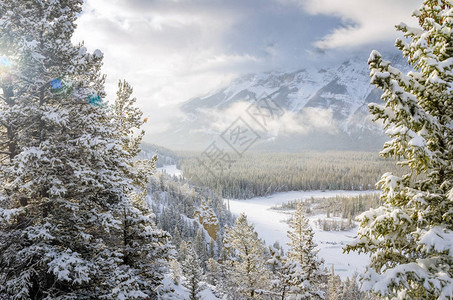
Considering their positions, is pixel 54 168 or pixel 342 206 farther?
pixel 342 206

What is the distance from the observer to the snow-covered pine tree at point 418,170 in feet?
17.3

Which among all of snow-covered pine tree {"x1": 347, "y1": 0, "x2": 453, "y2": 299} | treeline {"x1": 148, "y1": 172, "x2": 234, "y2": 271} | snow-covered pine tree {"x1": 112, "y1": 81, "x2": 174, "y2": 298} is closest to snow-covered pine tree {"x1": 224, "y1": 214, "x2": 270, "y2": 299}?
snow-covered pine tree {"x1": 112, "y1": 81, "x2": 174, "y2": 298}

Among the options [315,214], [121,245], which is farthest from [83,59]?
[315,214]

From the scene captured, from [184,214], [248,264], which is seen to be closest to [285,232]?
[184,214]

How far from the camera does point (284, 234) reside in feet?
414

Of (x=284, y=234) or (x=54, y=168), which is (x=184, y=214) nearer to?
(x=284, y=234)

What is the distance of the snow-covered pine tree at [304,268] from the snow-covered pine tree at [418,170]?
576 centimetres

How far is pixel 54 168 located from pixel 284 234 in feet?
423

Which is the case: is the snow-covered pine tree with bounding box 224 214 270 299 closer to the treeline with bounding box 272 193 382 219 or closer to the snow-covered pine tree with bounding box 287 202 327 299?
the snow-covered pine tree with bounding box 287 202 327 299

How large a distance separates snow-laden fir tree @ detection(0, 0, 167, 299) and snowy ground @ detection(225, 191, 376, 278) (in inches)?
2159

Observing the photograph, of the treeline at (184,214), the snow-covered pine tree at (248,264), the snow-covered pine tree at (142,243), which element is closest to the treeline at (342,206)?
the treeline at (184,214)

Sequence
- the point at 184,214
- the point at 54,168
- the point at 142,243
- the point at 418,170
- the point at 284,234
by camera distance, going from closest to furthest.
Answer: the point at 418,170 → the point at 54,168 → the point at 142,243 → the point at 184,214 → the point at 284,234

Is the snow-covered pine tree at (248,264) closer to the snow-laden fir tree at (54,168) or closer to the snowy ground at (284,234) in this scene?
the snow-laden fir tree at (54,168)

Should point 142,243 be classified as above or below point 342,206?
above
